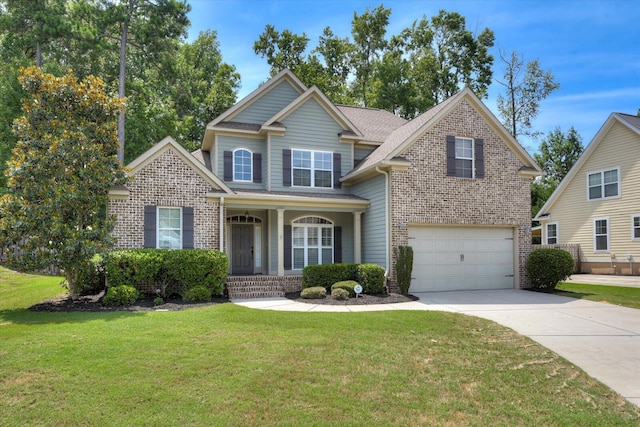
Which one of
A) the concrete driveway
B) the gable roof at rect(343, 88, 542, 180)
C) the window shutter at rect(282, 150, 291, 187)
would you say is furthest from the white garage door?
the window shutter at rect(282, 150, 291, 187)

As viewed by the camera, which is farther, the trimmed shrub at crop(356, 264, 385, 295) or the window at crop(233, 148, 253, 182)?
the window at crop(233, 148, 253, 182)

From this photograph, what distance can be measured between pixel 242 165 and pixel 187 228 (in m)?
4.06

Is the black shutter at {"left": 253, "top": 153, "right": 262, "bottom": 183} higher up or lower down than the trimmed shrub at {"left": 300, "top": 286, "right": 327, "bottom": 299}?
higher up

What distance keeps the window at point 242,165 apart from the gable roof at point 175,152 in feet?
8.35

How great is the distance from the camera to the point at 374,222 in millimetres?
15711

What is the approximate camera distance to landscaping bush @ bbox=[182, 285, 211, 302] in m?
12.2

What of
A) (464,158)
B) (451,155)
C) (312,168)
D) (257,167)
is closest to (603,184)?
(464,158)

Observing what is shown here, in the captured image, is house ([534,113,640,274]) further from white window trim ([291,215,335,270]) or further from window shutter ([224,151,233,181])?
window shutter ([224,151,233,181])

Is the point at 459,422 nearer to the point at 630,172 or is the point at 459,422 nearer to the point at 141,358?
the point at 141,358

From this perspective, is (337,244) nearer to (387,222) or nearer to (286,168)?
(387,222)

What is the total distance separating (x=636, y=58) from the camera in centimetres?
1873

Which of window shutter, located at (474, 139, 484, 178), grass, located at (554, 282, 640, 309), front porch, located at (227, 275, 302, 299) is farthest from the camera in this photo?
window shutter, located at (474, 139, 484, 178)

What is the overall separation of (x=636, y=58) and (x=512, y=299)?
43.4ft

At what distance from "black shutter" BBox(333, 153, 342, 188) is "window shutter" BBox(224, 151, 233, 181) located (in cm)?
400
